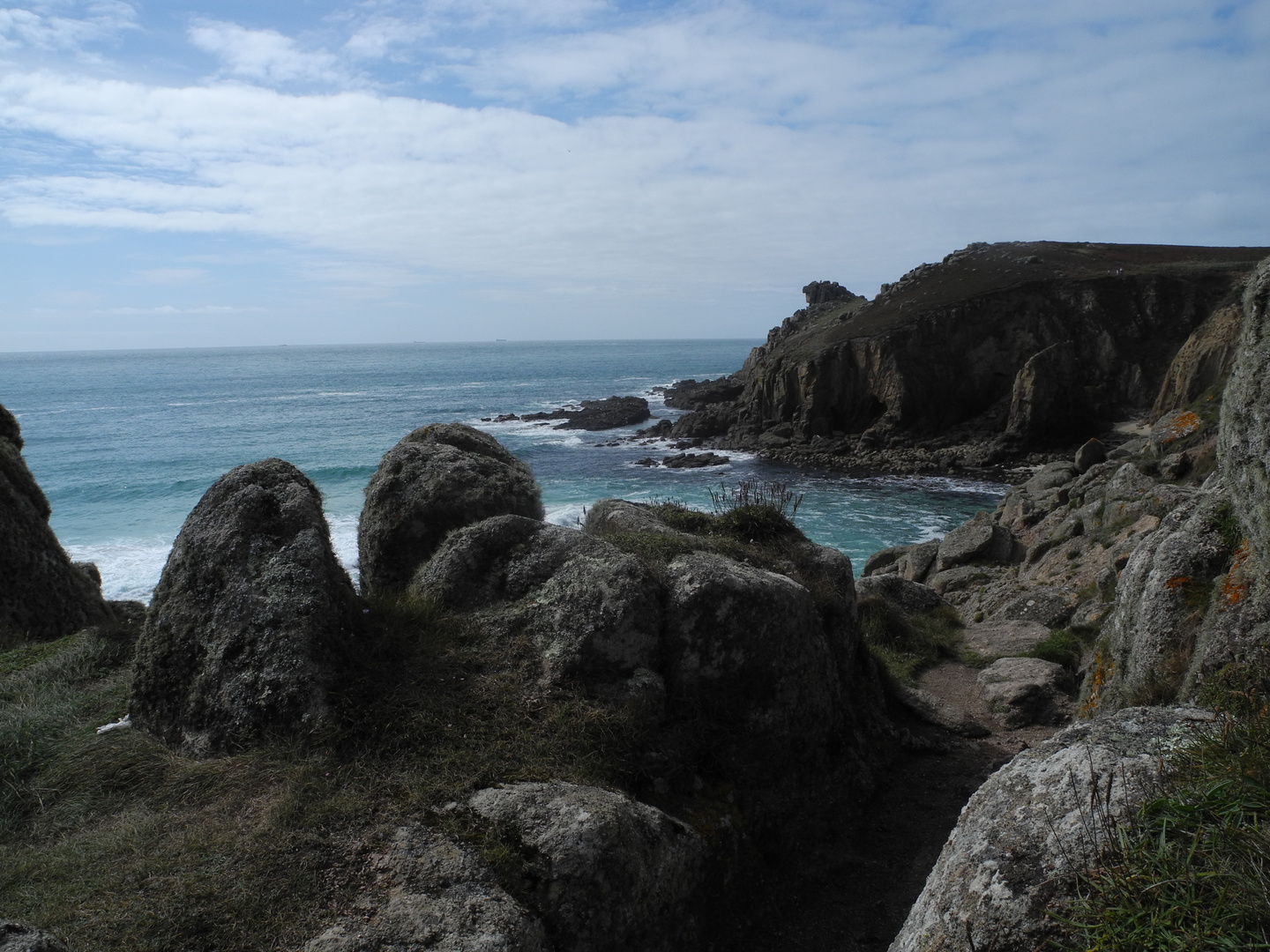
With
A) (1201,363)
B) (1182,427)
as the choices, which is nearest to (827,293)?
(1201,363)

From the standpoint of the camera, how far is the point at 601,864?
194 inches

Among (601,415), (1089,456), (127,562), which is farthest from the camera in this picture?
(601,415)

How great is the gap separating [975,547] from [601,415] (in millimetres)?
50954

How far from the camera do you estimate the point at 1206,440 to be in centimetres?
1964

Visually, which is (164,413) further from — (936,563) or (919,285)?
(936,563)

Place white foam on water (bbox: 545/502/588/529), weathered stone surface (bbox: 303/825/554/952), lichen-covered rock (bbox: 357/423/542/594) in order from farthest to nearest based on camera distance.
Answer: white foam on water (bbox: 545/502/588/529) → lichen-covered rock (bbox: 357/423/542/594) → weathered stone surface (bbox: 303/825/554/952)

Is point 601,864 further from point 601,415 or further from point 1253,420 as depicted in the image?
point 601,415

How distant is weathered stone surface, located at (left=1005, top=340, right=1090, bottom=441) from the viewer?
45.7 metres

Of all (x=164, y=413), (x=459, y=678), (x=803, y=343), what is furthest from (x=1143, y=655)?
(x=164, y=413)

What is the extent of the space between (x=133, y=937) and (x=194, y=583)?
3784 mm

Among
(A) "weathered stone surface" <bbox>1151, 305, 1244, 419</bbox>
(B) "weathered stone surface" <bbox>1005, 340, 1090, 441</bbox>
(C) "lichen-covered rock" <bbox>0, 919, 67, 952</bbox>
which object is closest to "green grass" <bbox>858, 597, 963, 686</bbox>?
(C) "lichen-covered rock" <bbox>0, 919, 67, 952</bbox>

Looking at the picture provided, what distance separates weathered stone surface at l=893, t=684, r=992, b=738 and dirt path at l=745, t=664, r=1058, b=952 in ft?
1.01

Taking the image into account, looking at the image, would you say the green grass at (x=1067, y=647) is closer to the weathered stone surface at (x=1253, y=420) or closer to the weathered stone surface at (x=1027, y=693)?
the weathered stone surface at (x=1027, y=693)

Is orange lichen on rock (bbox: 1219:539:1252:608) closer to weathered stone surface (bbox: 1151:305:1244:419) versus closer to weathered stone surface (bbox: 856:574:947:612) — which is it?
weathered stone surface (bbox: 856:574:947:612)
